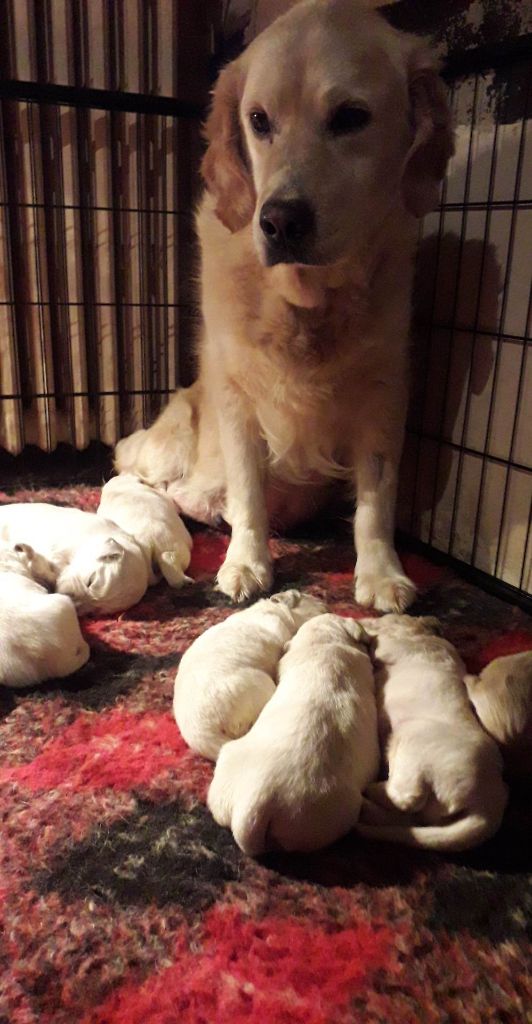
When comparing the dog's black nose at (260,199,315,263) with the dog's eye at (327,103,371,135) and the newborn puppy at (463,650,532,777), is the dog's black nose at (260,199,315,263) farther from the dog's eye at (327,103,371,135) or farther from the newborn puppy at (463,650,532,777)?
the newborn puppy at (463,650,532,777)

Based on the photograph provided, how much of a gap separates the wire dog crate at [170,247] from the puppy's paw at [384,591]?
9.5 inches

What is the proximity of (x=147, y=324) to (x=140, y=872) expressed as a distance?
6.74 ft

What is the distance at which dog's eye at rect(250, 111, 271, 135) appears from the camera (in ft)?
4.89

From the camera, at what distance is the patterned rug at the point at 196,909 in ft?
2.50

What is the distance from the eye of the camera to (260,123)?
4.94 feet

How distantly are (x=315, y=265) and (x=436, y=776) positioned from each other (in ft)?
3.05

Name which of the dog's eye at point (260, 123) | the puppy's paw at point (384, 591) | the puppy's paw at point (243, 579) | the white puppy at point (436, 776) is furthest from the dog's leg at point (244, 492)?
the white puppy at point (436, 776)

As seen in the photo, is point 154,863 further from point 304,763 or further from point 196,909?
point 304,763

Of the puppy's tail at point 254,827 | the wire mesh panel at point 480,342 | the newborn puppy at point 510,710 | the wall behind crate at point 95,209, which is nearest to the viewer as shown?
the puppy's tail at point 254,827

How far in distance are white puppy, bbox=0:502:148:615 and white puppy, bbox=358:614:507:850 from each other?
66cm

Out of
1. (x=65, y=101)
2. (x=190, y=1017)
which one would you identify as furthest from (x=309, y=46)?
(x=190, y=1017)

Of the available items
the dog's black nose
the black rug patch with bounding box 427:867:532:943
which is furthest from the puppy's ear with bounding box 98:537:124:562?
the black rug patch with bounding box 427:867:532:943

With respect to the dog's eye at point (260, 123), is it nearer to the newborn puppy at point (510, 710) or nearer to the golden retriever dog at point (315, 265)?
the golden retriever dog at point (315, 265)

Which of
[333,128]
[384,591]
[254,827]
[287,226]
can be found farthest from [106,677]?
[333,128]
